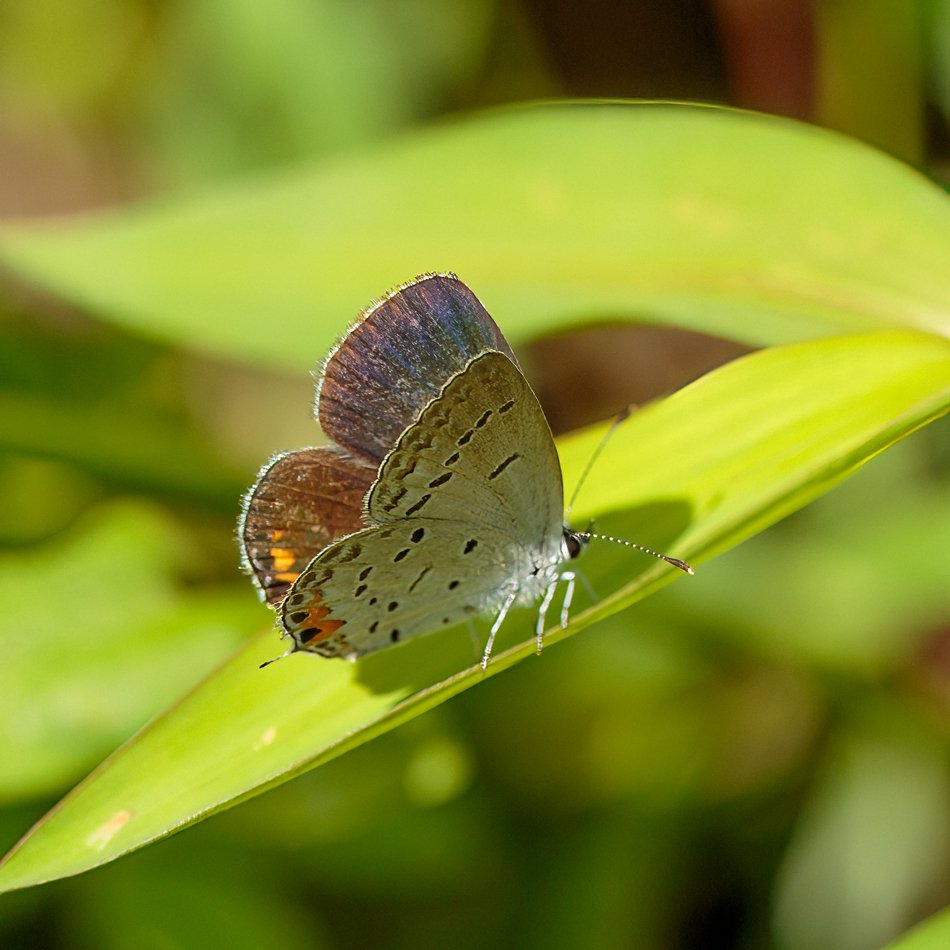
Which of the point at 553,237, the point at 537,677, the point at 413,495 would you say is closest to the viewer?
the point at 413,495

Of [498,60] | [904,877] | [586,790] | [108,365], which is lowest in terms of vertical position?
[904,877]

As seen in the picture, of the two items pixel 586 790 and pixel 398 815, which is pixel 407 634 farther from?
pixel 586 790

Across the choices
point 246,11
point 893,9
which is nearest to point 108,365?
point 246,11

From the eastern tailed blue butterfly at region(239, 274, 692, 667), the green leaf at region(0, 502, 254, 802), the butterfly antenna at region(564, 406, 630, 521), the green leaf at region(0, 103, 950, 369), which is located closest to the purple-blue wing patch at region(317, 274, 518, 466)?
the eastern tailed blue butterfly at region(239, 274, 692, 667)

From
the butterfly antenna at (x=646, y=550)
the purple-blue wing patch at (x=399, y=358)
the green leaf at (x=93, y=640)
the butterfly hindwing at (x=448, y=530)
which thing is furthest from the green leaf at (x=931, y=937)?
the green leaf at (x=93, y=640)

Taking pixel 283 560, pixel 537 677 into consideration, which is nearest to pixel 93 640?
pixel 283 560

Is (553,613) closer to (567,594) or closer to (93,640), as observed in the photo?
(567,594)
